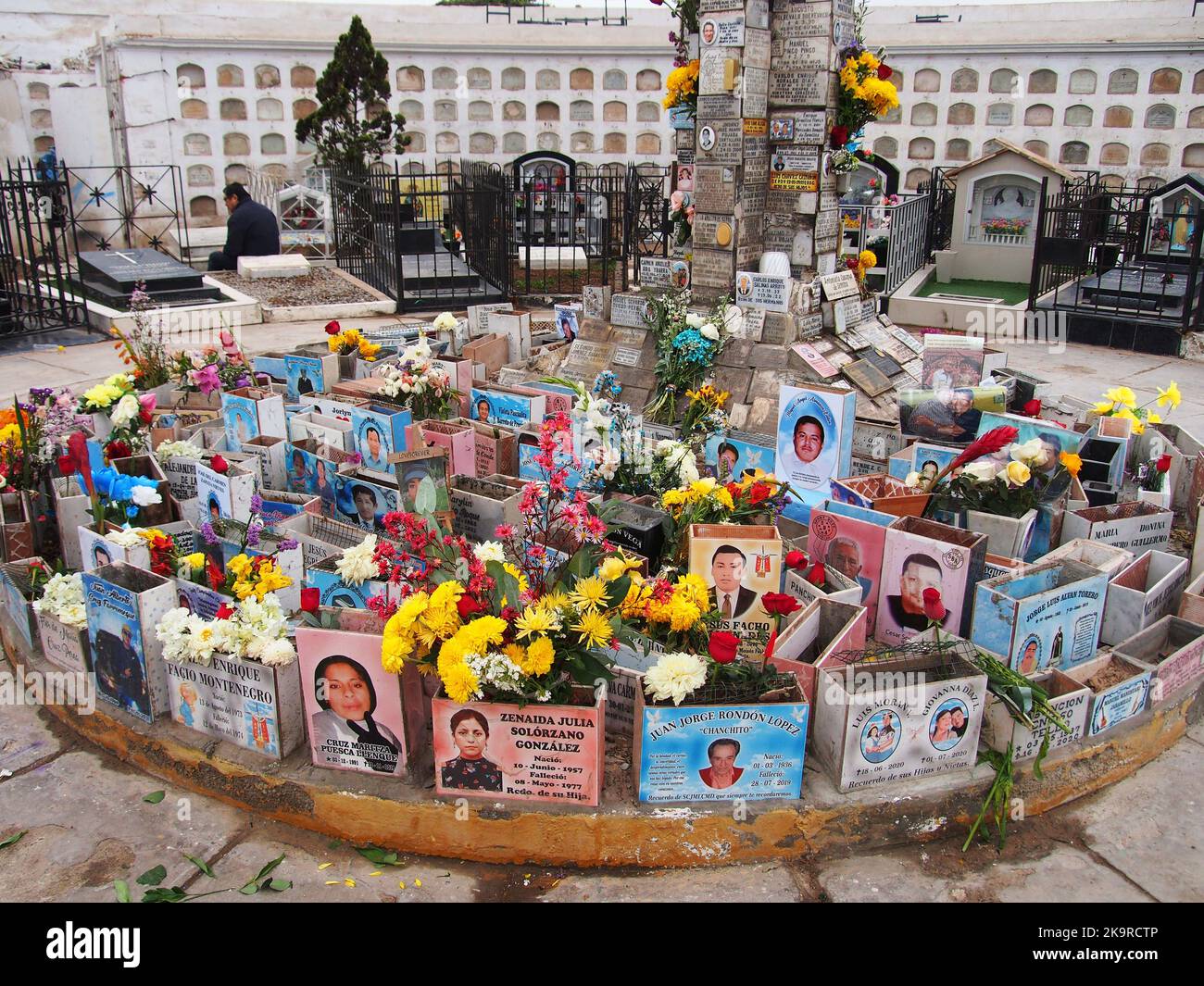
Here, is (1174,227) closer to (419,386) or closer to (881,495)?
(881,495)

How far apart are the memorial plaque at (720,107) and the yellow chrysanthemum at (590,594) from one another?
5405mm

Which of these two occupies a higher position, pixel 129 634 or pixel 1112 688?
pixel 129 634

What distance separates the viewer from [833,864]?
10.2 feet

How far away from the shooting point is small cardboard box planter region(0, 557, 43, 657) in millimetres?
4143

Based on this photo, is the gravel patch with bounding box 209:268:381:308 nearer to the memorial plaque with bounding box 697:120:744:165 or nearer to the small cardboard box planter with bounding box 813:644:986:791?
the memorial plaque with bounding box 697:120:744:165

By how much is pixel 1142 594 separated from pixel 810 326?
13.5ft

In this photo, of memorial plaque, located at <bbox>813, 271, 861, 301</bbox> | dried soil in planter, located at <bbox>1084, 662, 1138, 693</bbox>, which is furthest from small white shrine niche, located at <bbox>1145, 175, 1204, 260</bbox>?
dried soil in planter, located at <bbox>1084, 662, 1138, 693</bbox>

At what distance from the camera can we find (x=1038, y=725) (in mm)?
3336

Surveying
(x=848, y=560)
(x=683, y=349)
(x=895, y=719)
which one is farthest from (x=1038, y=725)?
(x=683, y=349)

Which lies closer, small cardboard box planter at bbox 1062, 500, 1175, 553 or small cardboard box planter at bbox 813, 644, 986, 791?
small cardboard box planter at bbox 813, 644, 986, 791

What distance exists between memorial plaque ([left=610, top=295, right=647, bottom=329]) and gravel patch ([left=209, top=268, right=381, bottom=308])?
5.58 meters

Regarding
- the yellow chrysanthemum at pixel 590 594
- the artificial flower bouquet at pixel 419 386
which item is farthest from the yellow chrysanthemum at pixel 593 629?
the artificial flower bouquet at pixel 419 386

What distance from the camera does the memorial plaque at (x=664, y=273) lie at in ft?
26.2

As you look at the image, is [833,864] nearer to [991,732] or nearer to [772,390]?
[991,732]
